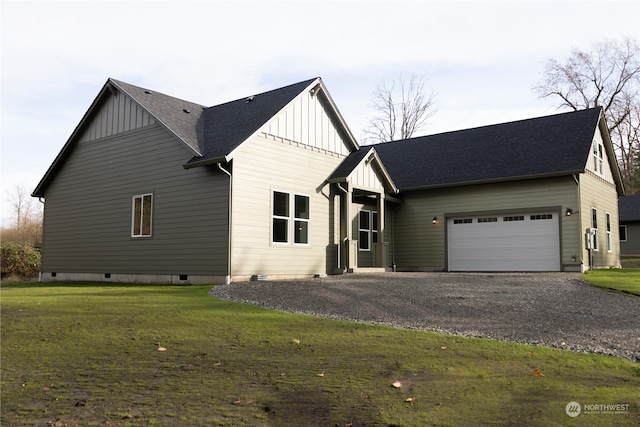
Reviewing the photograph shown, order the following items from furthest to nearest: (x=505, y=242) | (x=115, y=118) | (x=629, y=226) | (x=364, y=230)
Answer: (x=629, y=226) → (x=505, y=242) → (x=364, y=230) → (x=115, y=118)

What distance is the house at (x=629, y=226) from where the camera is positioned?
33.2 metres

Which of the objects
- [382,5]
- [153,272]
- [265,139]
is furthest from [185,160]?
[382,5]

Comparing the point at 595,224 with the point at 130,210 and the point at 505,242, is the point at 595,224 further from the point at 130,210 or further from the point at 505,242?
the point at 130,210

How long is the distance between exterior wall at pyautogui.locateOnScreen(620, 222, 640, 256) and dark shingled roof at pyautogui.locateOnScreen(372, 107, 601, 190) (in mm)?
17599

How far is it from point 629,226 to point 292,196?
2831 centimetres

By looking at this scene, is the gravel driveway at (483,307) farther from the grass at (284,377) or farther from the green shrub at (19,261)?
the green shrub at (19,261)

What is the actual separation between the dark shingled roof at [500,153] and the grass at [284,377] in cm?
1376

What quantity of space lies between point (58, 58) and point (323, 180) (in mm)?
7862

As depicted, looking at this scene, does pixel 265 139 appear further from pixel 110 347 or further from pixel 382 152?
pixel 382 152

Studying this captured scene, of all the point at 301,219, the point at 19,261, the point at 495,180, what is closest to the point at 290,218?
the point at 301,219

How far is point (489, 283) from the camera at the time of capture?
490 inches

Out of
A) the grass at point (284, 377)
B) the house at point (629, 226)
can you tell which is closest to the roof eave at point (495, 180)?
the grass at point (284, 377)

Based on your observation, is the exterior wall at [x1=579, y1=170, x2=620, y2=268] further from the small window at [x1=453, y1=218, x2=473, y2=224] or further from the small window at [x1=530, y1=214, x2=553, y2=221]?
the small window at [x1=453, y1=218, x2=473, y2=224]

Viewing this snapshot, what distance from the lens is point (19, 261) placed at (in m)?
21.6
